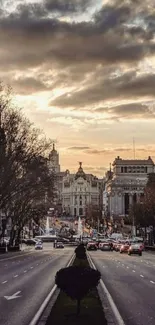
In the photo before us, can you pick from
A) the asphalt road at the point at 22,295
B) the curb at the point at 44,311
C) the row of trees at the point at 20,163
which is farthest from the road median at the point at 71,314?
the row of trees at the point at 20,163

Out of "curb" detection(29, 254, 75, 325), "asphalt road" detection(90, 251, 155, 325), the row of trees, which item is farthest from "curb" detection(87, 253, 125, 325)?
the row of trees

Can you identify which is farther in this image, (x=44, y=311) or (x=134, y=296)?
(x=134, y=296)

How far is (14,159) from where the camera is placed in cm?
6731

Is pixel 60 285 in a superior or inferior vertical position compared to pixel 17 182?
inferior

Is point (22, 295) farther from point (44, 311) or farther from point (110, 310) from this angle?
point (110, 310)

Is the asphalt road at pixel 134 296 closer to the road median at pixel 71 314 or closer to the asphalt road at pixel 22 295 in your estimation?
the road median at pixel 71 314

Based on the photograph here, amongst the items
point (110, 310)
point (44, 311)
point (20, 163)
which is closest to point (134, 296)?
point (110, 310)

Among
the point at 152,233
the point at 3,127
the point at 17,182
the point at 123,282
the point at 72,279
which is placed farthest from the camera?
the point at 152,233

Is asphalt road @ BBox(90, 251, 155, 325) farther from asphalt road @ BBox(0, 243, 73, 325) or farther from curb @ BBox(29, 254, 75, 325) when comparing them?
asphalt road @ BBox(0, 243, 73, 325)

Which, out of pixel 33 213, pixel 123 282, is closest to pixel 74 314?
pixel 123 282

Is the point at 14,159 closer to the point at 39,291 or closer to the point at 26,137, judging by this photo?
the point at 26,137

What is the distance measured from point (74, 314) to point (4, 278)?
18.2 meters

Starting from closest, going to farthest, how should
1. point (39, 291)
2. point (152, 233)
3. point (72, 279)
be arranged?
point (72, 279)
point (39, 291)
point (152, 233)

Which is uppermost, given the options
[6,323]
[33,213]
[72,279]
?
[33,213]
